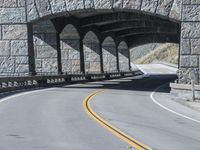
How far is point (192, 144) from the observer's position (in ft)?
35.6

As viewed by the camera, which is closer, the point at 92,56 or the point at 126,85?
the point at 126,85

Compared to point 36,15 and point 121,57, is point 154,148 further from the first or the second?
point 121,57

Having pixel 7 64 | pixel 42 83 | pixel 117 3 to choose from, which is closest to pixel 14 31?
pixel 7 64

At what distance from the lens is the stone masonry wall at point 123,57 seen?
7944 cm

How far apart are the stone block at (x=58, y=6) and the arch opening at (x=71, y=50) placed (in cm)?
1590

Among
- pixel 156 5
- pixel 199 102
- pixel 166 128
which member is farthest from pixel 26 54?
pixel 166 128

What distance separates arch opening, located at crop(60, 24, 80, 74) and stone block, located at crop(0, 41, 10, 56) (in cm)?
1501

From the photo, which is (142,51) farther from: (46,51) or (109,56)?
(46,51)

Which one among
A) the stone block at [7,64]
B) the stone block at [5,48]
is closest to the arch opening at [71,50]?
the stone block at [5,48]

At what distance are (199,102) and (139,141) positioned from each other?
13.1 m

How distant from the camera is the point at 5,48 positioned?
1373 inches

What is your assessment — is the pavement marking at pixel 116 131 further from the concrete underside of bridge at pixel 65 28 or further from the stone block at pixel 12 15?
the stone block at pixel 12 15

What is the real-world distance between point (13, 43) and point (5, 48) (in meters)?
0.66

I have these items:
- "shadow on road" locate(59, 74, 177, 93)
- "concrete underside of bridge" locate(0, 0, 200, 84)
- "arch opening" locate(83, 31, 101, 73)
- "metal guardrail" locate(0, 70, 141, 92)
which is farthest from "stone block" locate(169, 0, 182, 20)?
"arch opening" locate(83, 31, 101, 73)
